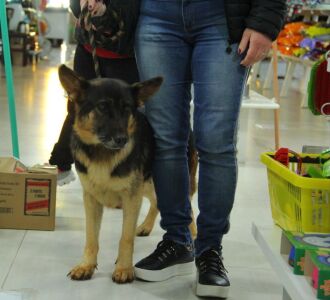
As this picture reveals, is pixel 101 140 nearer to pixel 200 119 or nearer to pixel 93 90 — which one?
pixel 93 90

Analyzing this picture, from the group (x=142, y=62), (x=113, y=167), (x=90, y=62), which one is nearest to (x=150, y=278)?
(x=113, y=167)

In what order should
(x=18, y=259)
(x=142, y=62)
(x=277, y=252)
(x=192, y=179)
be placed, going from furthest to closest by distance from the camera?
(x=192, y=179) < (x=18, y=259) < (x=142, y=62) < (x=277, y=252)

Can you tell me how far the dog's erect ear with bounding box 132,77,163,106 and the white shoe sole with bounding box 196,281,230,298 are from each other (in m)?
0.68

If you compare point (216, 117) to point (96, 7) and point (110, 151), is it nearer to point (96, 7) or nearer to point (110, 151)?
point (110, 151)

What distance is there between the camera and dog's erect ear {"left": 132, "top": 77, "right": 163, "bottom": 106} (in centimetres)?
204

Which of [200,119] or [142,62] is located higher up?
[142,62]

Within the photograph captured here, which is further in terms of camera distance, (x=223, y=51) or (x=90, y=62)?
(x=90, y=62)

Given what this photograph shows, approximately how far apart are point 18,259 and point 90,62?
102 centimetres

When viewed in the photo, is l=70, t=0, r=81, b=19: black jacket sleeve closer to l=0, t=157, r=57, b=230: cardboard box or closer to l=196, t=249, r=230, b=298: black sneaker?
l=0, t=157, r=57, b=230: cardboard box

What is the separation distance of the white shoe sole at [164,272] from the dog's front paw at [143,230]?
0.50m

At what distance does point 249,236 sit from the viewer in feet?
9.32

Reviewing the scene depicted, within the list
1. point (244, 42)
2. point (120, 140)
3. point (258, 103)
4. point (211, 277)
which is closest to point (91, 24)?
point (120, 140)

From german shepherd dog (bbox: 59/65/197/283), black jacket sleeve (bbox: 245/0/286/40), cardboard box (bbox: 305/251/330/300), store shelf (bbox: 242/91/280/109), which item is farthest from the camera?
store shelf (bbox: 242/91/280/109)

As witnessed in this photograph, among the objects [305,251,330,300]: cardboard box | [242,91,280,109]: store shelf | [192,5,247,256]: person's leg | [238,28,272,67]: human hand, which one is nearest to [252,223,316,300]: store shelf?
[305,251,330,300]: cardboard box
